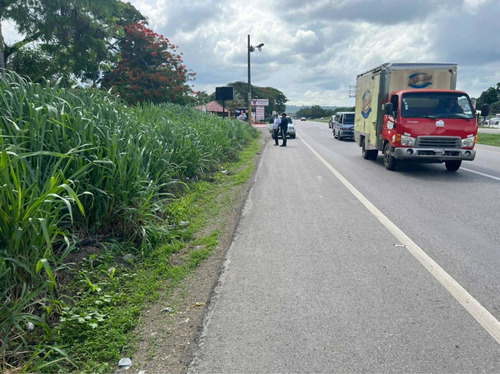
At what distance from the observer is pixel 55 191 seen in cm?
346

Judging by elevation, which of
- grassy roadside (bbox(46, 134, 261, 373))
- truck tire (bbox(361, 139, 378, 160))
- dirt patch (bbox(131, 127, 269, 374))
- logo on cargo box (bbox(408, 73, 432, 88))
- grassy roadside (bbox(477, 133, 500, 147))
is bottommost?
grassy roadside (bbox(477, 133, 500, 147))

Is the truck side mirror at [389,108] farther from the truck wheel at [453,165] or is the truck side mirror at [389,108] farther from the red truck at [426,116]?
the truck wheel at [453,165]

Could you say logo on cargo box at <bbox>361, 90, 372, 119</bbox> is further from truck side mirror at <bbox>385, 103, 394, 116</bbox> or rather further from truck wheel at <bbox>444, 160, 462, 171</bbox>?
truck wheel at <bbox>444, 160, 462, 171</bbox>

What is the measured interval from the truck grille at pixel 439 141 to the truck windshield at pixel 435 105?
2.02 feet

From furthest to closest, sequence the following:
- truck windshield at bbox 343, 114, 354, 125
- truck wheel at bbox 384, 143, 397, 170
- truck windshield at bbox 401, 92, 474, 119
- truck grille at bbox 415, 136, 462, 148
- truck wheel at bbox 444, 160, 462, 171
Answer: truck windshield at bbox 343, 114, 354, 125
truck wheel at bbox 384, 143, 397, 170
truck wheel at bbox 444, 160, 462, 171
truck windshield at bbox 401, 92, 474, 119
truck grille at bbox 415, 136, 462, 148

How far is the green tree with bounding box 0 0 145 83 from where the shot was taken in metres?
12.8

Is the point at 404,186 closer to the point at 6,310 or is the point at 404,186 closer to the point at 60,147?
the point at 60,147

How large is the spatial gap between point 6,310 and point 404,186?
27.8 feet

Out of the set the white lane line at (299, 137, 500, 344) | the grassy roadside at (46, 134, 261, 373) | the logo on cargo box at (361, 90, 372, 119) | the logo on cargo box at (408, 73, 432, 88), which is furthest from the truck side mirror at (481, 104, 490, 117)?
the grassy roadside at (46, 134, 261, 373)

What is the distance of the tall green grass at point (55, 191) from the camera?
3.25 m

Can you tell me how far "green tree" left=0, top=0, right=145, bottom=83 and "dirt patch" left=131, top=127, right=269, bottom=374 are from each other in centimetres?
1123

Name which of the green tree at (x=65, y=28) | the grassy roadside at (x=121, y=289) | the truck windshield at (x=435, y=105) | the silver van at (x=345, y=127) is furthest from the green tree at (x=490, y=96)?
the grassy roadside at (x=121, y=289)

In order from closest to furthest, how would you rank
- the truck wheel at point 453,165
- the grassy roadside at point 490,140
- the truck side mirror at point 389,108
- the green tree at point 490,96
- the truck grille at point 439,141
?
the truck grille at point 439,141, the truck side mirror at point 389,108, the truck wheel at point 453,165, the grassy roadside at point 490,140, the green tree at point 490,96

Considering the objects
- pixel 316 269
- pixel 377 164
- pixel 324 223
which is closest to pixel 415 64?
pixel 377 164
